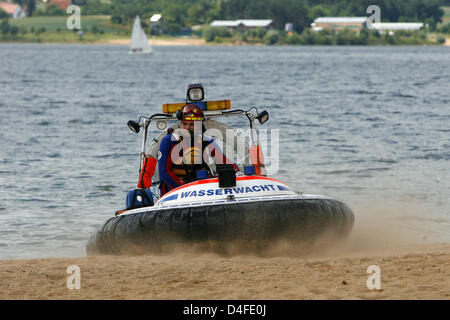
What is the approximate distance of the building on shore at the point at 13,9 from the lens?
157 meters

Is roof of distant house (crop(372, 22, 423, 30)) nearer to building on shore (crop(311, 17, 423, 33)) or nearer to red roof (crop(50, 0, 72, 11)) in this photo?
building on shore (crop(311, 17, 423, 33))

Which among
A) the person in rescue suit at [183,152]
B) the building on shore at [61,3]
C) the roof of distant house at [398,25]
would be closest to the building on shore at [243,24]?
the roof of distant house at [398,25]

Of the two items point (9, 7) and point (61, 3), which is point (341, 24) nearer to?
point (61, 3)

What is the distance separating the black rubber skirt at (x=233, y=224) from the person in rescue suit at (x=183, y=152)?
725mm

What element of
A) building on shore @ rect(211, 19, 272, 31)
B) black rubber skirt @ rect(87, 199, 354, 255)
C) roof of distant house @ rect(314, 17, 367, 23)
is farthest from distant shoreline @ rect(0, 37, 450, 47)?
black rubber skirt @ rect(87, 199, 354, 255)

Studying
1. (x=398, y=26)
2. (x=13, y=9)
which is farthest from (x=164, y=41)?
(x=398, y=26)

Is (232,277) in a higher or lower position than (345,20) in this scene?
lower

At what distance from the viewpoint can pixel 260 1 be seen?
120 meters

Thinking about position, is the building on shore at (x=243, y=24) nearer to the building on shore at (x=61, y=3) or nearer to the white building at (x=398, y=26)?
the white building at (x=398, y=26)

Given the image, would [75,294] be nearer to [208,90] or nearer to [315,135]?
[315,135]

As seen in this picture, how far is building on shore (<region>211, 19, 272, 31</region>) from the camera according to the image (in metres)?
137

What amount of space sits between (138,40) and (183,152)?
94.3m

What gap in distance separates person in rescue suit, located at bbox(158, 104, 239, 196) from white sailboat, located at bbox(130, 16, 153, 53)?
275ft

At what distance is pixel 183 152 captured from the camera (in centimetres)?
884
